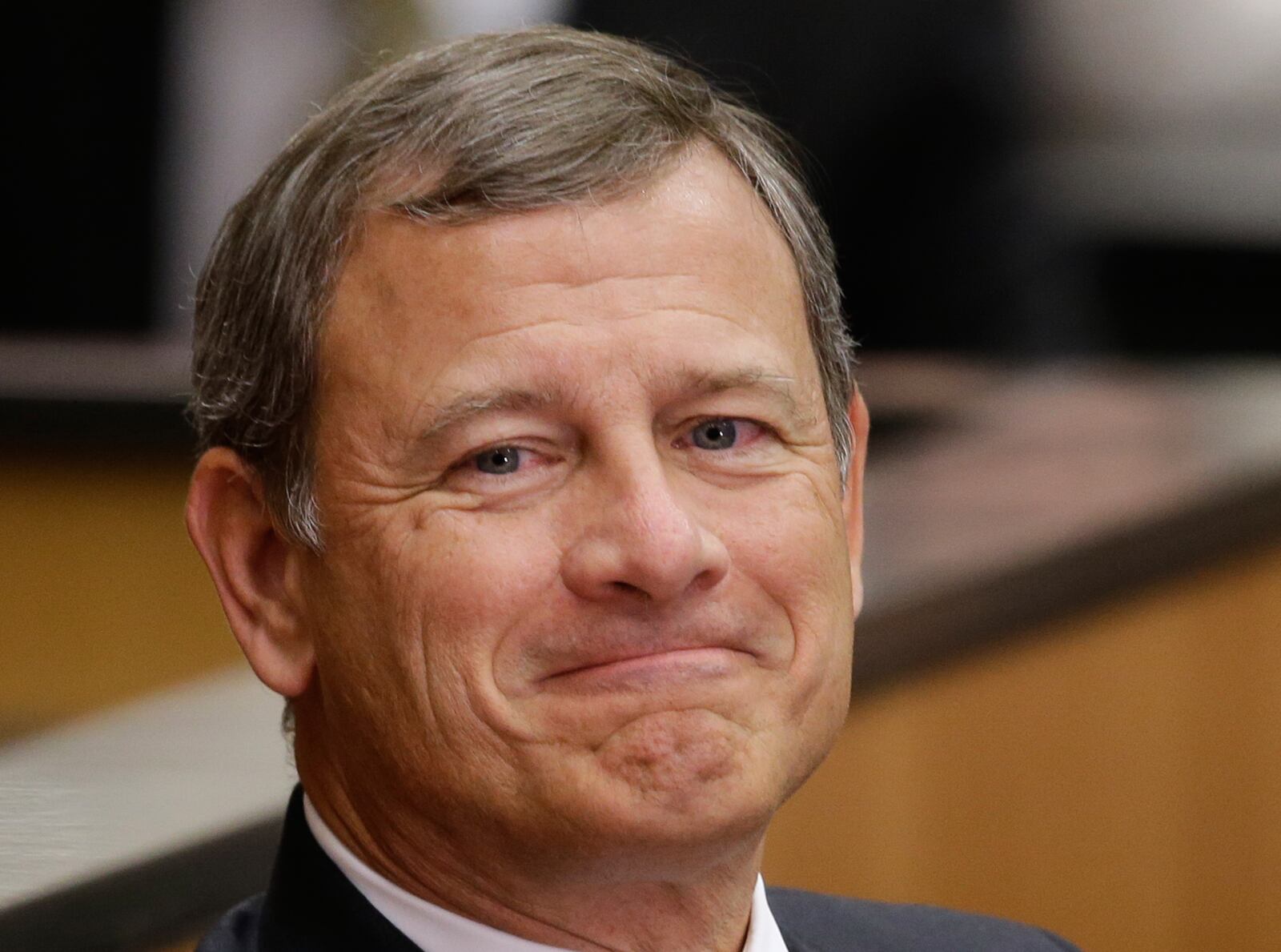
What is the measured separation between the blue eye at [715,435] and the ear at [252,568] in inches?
14.0

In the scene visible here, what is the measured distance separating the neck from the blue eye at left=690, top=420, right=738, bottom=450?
1.03ft

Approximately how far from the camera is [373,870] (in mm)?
1481

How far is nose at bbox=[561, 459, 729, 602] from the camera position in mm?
1319

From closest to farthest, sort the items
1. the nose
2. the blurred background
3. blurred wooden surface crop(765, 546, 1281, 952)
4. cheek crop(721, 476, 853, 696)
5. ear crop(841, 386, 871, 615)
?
1. the nose
2. cheek crop(721, 476, 853, 696)
3. ear crop(841, 386, 871, 615)
4. the blurred background
5. blurred wooden surface crop(765, 546, 1281, 952)

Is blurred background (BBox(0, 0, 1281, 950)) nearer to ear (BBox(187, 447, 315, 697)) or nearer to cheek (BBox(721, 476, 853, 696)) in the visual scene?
ear (BBox(187, 447, 315, 697))

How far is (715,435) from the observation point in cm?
145

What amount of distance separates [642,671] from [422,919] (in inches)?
11.2

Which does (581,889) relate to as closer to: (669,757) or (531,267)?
(669,757)

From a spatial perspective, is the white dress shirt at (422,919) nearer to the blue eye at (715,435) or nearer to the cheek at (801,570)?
the cheek at (801,570)

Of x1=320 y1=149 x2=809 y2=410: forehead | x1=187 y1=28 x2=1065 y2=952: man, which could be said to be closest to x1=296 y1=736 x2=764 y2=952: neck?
x1=187 y1=28 x2=1065 y2=952: man

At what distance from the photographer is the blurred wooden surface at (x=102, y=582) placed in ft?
10.1

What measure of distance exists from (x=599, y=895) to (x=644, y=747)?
0.15 metres

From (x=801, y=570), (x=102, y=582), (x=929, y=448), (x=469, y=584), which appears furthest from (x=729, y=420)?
(x=929, y=448)

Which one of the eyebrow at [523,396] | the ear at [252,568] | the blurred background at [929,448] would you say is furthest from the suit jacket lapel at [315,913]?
the eyebrow at [523,396]
